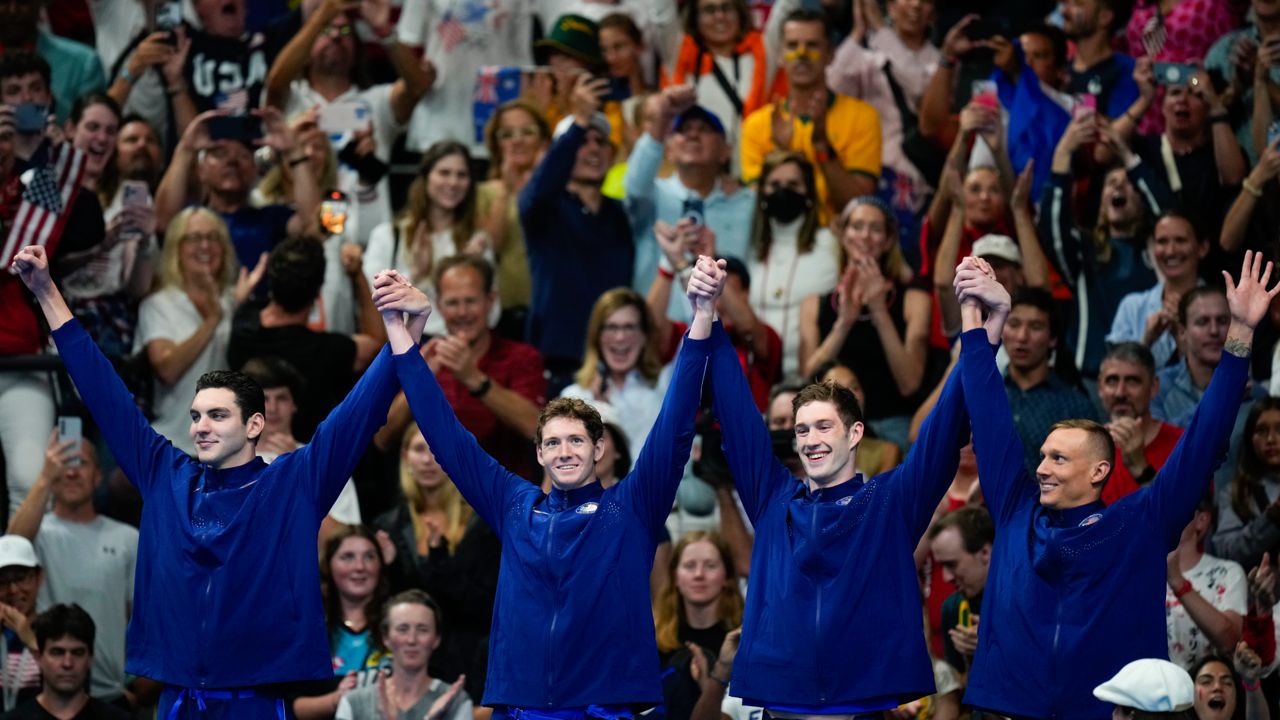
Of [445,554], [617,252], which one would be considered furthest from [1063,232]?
[445,554]

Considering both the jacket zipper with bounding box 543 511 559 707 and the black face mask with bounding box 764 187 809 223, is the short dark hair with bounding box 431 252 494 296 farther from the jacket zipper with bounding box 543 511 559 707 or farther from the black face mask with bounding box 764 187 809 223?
the jacket zipper with bounding box 543 511 559 707

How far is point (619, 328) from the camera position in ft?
35.0

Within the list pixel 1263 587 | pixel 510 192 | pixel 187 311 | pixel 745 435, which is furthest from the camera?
pixel 510 192

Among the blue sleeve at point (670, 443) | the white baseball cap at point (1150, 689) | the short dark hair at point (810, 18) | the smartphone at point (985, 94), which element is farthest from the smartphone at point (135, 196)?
the white baseball cap at point (1150, 689)

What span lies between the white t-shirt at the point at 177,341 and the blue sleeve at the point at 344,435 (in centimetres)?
277

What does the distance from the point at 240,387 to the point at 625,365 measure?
3014mm

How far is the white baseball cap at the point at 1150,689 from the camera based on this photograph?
6.66 metres

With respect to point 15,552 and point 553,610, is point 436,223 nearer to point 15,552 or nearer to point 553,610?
point 15,552

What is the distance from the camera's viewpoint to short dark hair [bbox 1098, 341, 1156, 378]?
9.83 m

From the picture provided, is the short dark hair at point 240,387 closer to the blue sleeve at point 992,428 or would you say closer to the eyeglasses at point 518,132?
the blue sleeve at point 992,428

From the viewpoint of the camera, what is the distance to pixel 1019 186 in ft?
36.9

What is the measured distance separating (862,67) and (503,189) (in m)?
2.35

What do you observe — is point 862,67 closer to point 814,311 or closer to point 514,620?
point 814,311

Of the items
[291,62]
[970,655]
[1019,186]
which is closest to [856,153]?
[1019,186]
